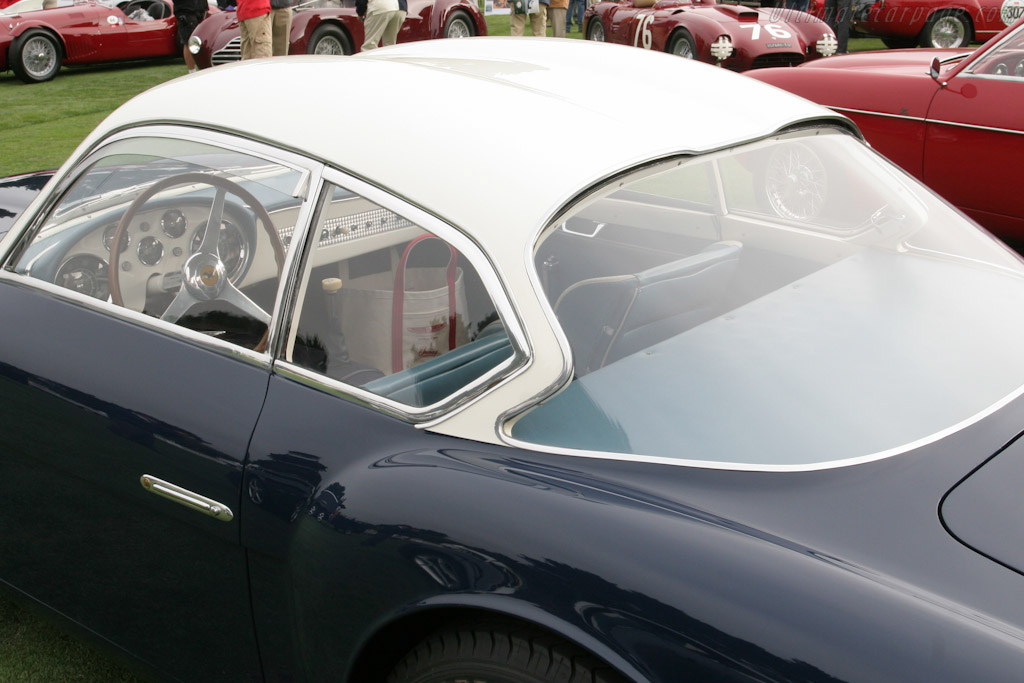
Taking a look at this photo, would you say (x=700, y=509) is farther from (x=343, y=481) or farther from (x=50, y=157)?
(x=50, y=157)

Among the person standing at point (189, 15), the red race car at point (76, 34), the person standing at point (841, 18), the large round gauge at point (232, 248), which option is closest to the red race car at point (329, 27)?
the person standing at point (189, 15)

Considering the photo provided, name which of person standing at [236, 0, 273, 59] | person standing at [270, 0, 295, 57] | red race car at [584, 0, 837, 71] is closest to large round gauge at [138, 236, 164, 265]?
person standing at [236, 0, 273, 59]

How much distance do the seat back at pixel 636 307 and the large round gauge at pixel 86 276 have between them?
111cm

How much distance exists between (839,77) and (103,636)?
16.7 feet

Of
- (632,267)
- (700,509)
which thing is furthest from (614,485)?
(632,267)

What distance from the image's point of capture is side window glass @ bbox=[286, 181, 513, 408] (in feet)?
5.57

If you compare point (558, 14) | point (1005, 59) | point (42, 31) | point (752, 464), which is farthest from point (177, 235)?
point (42, 31)

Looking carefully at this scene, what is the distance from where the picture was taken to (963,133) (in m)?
5.02

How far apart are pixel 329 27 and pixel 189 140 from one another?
424 inches

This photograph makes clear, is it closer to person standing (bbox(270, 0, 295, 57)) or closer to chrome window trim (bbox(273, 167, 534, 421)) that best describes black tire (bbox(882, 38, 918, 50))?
person standing (bbox(270, 0, 295, 57))

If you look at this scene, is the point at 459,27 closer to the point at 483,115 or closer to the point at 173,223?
the point at 173,223

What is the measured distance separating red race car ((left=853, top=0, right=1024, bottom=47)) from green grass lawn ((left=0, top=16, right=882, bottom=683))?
6.11 ft

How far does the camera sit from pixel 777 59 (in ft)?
36.0

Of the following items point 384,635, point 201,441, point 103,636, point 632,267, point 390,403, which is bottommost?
point 103,636
